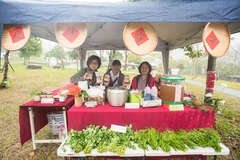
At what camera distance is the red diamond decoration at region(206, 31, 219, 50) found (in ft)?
5.04

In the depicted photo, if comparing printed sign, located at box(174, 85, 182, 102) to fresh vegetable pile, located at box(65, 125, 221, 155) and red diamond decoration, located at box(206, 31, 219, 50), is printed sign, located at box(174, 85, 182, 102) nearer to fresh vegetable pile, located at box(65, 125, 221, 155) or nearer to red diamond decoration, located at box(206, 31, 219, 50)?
fresh vegetable pile, located at box(65, 125, 221, 155)

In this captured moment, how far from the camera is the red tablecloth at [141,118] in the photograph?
60.2 inches

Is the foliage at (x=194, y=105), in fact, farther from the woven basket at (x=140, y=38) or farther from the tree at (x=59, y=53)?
the tree at (x=59, y=53)

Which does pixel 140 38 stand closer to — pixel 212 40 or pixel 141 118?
pixel 212 40

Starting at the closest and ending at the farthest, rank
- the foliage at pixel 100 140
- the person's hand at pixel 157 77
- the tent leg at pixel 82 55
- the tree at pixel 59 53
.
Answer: the foliage at pixel 100 140 → the person's hand at pixel 157 77 → the tent leg at pixel 82 55 → the tree at pixel 59 53

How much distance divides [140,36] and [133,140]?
1.37 metres

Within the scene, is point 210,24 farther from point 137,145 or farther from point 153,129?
point 137,145

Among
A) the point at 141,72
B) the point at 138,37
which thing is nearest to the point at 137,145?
the point at 138,37

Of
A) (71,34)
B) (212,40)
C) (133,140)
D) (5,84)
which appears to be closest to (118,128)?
(133,140)

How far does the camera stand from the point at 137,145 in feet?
4.49

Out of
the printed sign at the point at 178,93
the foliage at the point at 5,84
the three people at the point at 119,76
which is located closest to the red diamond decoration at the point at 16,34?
the three people at the point at 119,76

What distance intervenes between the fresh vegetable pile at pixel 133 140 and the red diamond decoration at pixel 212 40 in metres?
1.13

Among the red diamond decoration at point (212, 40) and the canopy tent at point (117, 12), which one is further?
the red diamond decoration at point (212, 40)

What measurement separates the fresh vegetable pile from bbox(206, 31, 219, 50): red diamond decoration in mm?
1130
